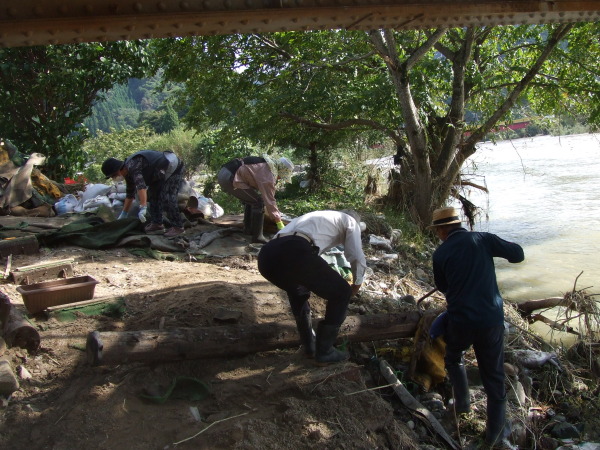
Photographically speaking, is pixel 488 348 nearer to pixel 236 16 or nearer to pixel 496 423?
pixel 496 423

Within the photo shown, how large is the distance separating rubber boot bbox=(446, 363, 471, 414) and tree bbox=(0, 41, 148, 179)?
9.97m

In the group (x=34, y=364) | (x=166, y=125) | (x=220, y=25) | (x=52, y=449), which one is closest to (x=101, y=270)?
(x=34, y=364)

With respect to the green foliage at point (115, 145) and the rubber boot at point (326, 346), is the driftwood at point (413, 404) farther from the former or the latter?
the green foliage at point (115, 145)

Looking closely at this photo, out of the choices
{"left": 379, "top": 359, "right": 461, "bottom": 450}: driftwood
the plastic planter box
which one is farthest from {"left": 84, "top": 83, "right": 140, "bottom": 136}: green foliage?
{"left": 379, "top": 359, "right": 461, "bottom": 450}: driftwood

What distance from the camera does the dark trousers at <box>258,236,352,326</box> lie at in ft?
12.0

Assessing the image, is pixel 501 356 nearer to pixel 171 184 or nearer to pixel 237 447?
pixel 237 447

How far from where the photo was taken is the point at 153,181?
7.01 metres

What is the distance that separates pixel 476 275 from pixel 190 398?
2.15 meters

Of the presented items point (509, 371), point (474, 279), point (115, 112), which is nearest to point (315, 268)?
point (474, 279)

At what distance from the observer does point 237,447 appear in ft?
10.1

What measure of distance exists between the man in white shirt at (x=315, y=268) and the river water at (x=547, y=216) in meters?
4.49

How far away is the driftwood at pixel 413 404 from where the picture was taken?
3994mm

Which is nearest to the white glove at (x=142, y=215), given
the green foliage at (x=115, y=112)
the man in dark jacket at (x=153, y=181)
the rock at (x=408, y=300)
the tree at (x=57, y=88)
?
Result: the man in dark jacket at (x=153, y=181)

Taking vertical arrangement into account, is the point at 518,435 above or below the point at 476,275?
below
